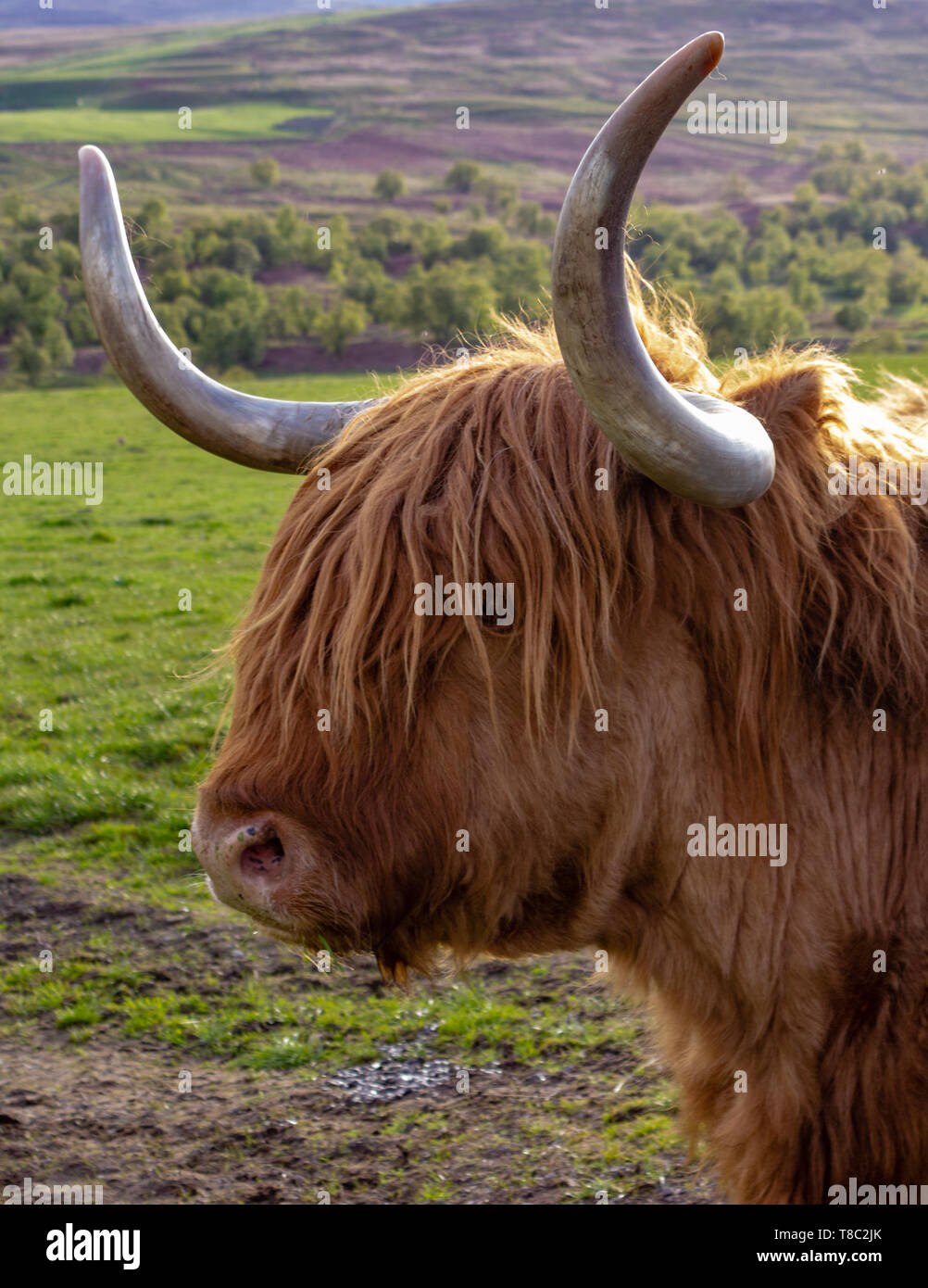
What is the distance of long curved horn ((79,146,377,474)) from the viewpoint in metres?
2.30

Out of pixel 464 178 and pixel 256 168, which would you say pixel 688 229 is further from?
pixel 256 168

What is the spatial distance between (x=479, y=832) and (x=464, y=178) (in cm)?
13024

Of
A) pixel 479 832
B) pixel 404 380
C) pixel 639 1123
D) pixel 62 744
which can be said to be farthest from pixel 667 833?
pixel 62 744

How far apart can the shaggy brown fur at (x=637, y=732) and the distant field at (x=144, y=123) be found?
12943 cm

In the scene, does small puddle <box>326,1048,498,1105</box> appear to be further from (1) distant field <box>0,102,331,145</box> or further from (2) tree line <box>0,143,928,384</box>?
(1) distant field <box>0,102,331,145</box>

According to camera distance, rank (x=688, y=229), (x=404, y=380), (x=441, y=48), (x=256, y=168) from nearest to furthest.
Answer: (x=404, y=380), (x=688, y=229), (x=256, y=168), (x=441, y=48)

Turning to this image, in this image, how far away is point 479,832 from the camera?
7.06 ft

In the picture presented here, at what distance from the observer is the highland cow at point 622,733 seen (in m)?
2.13

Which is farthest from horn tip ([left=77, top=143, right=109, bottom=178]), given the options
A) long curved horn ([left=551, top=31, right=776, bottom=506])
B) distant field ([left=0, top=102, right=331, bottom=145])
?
distant field ([left=0, top=102, right=331, bottom=145])

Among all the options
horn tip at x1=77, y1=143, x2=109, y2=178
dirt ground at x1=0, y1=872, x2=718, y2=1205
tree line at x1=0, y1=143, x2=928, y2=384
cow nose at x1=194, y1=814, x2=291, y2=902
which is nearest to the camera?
cow nose at x1=194, y1=814, x2=291, y2=902

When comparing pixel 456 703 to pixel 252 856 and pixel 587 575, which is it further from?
pixel 252 856

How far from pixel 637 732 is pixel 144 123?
489ft
